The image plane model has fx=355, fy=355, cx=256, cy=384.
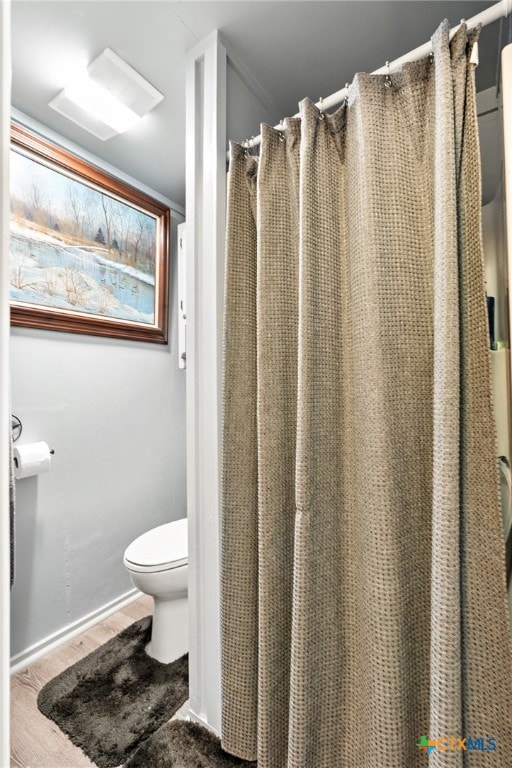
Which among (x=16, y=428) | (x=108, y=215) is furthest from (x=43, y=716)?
(x=108, y=215)

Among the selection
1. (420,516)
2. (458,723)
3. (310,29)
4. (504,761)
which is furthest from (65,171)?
(504,761)

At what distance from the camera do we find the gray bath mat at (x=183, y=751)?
3.61 ft

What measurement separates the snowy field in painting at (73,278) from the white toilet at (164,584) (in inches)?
47.2

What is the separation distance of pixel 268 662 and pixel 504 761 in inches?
19.9

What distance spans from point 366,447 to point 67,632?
1775mm

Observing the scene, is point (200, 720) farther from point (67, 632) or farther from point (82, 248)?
point (82, 248)

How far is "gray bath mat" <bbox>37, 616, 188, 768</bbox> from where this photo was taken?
1.21 m

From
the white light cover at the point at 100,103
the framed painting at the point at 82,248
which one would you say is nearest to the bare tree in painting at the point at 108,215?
the framed painting at the point at 82,248

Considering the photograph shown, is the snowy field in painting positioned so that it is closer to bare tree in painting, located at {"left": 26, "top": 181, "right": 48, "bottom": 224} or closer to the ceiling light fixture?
bare tree in painting, located at {"left": 26, "top": 181, "right": 48, "bottom": 224}

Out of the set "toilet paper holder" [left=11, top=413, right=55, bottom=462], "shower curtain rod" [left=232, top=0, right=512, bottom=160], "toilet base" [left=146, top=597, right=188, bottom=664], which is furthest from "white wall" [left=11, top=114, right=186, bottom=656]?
"shower curtain rod" [left=232, top=0, right=512, bottom=160]

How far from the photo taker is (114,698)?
4.48 feet

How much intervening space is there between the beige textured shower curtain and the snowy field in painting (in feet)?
3.41

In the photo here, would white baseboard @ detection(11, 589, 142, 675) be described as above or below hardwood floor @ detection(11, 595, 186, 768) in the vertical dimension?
above

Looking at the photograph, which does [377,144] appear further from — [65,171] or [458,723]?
[65,171]
